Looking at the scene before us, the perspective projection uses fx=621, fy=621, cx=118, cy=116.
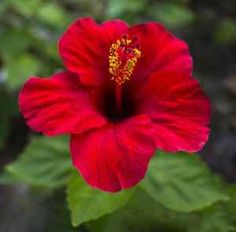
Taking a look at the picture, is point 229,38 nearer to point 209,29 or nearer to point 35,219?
point 209,29

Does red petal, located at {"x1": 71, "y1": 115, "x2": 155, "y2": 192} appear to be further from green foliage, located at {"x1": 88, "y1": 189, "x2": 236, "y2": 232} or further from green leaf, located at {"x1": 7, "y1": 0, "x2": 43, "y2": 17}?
green leaf, located at {"x1": 7, "y1": 0, "x2": 43, "y2": 17}

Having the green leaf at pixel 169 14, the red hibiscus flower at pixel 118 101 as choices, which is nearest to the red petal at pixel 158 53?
the red hibiscus flower at pixel 118 101

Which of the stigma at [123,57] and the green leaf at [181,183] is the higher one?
the stigma at [123,57]

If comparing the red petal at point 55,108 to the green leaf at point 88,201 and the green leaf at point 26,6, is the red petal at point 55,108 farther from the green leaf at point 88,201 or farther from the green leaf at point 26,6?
the green leaf at point 26,6

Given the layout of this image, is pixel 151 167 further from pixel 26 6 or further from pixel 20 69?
pixel 26 6

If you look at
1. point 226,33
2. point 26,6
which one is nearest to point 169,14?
point 226,33
